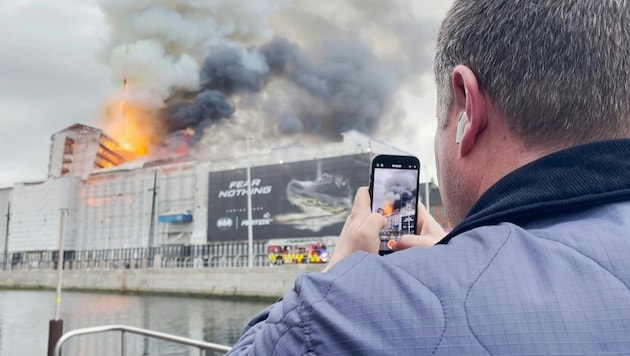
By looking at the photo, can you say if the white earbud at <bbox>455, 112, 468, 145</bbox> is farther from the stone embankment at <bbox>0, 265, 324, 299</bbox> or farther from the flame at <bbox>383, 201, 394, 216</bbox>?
the stone embankment at <bbox>0, 265, 324, 299</bbox>

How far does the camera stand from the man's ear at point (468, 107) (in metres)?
0.54

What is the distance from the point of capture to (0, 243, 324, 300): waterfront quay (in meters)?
20.3

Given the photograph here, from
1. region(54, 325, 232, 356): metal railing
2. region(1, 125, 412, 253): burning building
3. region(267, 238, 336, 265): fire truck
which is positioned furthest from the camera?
region(1, 125, 412, 253): burning building

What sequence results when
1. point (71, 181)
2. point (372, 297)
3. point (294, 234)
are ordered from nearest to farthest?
point (372, 297) → point (294, 234) → point (71, 181)

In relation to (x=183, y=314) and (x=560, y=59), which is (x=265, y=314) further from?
(x=183, y=314)

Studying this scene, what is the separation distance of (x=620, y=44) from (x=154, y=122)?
171 ft

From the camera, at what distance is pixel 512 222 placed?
1.56ft

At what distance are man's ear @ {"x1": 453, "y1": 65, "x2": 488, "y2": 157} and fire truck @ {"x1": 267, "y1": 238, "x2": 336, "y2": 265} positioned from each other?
2493 cm

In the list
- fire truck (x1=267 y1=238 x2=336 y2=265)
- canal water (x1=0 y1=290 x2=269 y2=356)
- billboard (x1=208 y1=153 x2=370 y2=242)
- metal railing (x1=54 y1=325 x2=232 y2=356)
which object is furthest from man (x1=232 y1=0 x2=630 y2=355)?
billboard (x1=208 y1=153 x2=370 y2=242)

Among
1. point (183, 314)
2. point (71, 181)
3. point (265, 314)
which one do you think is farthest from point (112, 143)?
point (265, 314)

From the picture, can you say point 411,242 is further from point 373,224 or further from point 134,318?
point 134,318

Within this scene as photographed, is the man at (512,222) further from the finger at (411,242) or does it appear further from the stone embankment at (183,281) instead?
the stone embankment at (183,281)

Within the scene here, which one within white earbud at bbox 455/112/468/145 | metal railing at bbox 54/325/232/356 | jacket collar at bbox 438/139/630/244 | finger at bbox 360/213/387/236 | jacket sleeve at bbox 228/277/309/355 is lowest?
metal railing at bbox 54/325/232/356

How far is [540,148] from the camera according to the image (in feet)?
1.70
